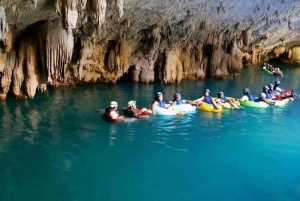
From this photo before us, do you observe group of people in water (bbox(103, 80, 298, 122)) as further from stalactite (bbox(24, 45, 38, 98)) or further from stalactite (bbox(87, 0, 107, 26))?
stalactite (bbox(24, 45, 38, 98))

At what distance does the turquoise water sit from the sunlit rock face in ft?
6.38

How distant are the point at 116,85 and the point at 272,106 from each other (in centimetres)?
808

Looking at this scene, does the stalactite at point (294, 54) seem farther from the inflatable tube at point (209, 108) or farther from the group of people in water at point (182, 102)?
the inflatable tube at point (209, 108)

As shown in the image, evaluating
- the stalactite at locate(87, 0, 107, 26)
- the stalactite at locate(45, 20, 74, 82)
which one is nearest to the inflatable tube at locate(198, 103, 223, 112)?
the stalactite at locate(45, 20, 74, 82)

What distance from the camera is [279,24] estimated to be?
70.4ft

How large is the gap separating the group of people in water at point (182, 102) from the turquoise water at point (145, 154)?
1.22 ft

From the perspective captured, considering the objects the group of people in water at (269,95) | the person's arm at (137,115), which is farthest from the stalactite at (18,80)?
the group of people in water at (269,95)

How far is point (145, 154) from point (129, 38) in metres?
10.3

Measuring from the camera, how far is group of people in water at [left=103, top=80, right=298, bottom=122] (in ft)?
40.1

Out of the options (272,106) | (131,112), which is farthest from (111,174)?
(272,106)

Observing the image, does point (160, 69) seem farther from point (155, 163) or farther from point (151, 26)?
point (155, 163)

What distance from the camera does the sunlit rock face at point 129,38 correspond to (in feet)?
40.8

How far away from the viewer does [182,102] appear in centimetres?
1426

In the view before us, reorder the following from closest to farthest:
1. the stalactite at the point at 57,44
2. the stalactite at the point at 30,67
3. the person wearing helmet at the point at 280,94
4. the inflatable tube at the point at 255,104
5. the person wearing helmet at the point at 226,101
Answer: the stalactite at the point at 57,44, the stalactite at the point at 30,67, the person wearing helmet at the point at 226,101, the inflatable tube at the point at 255,104, the person wearing helmet at the point at 280,94
